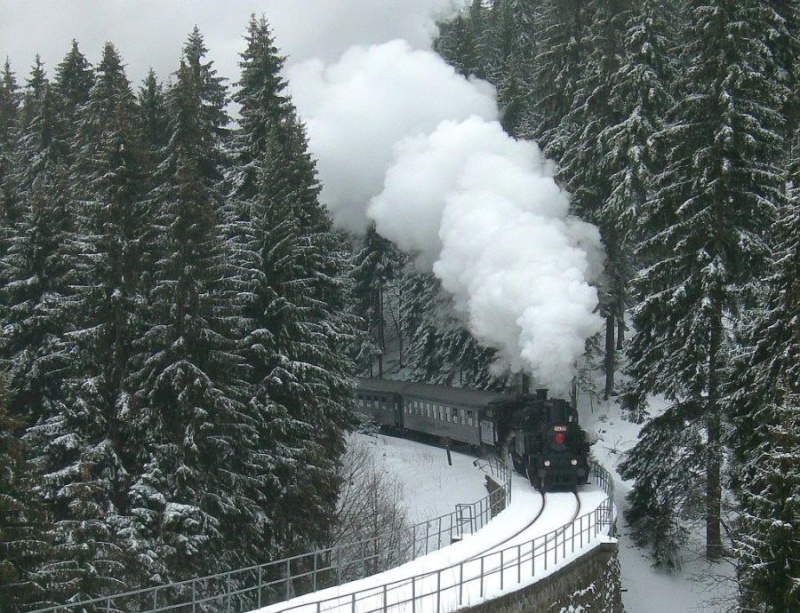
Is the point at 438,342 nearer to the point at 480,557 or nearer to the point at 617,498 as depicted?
the point at 617,498

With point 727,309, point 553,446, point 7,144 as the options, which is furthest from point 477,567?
point 7,144

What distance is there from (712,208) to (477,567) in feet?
44.8

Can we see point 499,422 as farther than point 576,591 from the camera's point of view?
Yes

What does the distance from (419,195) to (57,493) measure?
23.4 metres

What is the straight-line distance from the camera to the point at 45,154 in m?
48.6

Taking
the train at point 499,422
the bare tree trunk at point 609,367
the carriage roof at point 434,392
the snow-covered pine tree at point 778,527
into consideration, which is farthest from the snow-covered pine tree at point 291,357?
the bare tree trunk at point 609,367

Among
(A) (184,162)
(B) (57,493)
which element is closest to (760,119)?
(A) (184,162)

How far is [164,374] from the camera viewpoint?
88.5ft

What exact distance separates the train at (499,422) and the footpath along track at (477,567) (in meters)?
1.05

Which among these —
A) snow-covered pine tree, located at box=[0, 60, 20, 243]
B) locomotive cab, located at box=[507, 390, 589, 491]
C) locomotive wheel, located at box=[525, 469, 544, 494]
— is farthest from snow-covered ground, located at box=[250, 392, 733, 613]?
snow-covered pine tree, located at box=[0, 60, 20, 243]

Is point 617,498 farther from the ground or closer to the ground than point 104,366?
closer to the ground

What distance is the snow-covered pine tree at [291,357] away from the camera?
30.1 m

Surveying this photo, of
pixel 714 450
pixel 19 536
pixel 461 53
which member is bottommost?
pixel 714 450

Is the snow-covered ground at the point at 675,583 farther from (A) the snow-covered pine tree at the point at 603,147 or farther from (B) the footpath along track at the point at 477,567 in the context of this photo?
(A) the snow-covered pine tree at the point at 603,147
